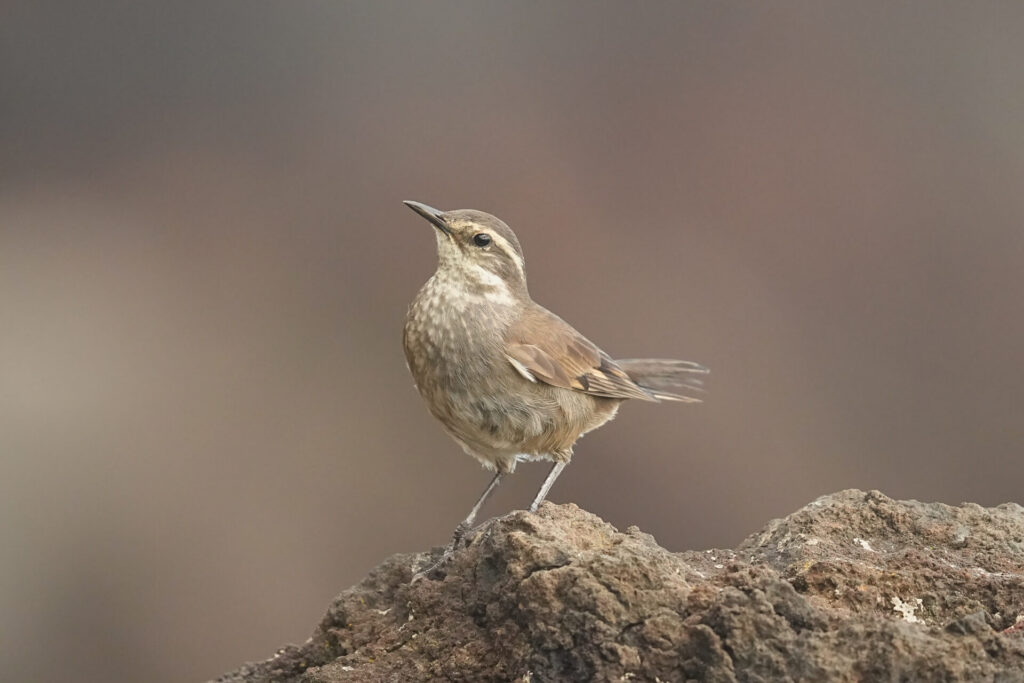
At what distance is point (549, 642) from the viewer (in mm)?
3145

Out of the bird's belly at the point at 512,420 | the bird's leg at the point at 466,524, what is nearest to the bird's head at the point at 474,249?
the bird's belly at the point at 512,420

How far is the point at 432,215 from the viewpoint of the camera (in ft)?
16.2

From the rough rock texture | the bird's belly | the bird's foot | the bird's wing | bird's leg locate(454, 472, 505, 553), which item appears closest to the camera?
the rough rock texture

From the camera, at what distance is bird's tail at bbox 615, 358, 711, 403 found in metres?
6.26

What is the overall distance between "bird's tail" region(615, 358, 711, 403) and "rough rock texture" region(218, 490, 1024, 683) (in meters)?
2.19

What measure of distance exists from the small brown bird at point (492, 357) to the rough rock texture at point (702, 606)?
912mm

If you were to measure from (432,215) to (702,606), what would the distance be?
2433mm

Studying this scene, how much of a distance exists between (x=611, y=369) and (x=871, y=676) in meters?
2.91

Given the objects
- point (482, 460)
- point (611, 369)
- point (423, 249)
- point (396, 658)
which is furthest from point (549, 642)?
point (423, 249)

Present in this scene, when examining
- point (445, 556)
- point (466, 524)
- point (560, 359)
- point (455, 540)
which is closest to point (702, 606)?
point (445, 556)

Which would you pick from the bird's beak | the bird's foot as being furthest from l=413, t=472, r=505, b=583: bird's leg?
the bird's beak

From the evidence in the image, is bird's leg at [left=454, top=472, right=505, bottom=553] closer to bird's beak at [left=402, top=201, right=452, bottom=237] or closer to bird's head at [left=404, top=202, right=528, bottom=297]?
bird's head at [left=404, top=202, right=528, bottom=297]

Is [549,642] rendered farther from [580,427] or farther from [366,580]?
[580,427]

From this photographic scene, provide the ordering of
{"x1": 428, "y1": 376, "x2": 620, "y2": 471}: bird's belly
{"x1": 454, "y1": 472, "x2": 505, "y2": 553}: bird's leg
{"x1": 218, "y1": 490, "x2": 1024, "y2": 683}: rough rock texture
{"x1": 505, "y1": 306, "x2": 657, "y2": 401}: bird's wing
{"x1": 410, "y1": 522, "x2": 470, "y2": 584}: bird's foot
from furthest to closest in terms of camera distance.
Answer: {"x1": 505, "y1": 306, "x2": 657, "y2": 401}: bird's wing → {"x1": 428, "y1": 376, "x2": 620, "y2": 471}: bird's belly → {"x1": 454, "y1": 472, "x2": 505, "y2": 553}: bird's leg → {"x1": 410, "y1": 522, "x2": 470, "y2": 584}: bird's foot → {"x1": 218, "y1": 490, "x2": 1024, "y2": 683}: rough rock texture
